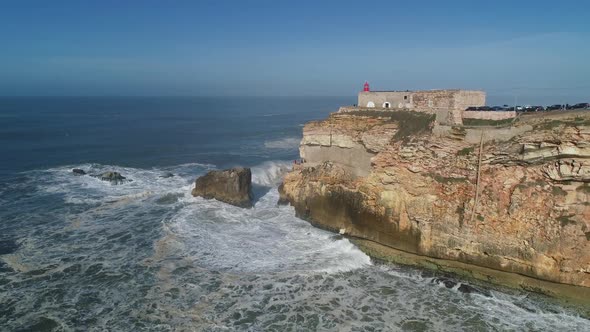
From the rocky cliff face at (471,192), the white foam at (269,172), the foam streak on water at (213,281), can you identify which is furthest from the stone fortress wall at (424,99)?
the white foam at (269,172)

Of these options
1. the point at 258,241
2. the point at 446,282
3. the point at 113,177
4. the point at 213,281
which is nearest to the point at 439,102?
the point at 446,282

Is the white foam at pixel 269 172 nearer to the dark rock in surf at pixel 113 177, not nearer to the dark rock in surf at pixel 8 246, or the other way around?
the dark rock in surf at pixel 113 177

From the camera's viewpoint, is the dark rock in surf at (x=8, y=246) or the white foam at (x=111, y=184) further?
the white foam at (x=111, y=184)

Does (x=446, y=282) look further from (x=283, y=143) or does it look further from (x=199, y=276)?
(x=283, y=143)

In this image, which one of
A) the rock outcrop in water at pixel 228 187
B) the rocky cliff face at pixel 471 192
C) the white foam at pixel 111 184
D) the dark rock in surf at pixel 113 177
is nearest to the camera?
the rocky cliff face at pixel 471 192

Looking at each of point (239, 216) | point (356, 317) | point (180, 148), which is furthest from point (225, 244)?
point (180, 148)

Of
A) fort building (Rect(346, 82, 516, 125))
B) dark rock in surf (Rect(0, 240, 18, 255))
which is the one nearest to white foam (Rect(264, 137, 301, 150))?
fort building (Rect(346, 82, 516, 125))
